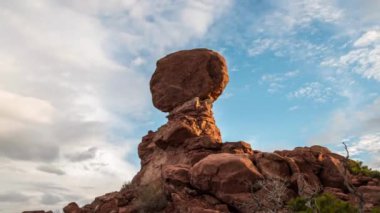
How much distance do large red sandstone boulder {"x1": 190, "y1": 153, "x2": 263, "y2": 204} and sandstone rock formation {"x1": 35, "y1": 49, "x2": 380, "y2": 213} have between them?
0.06 metres

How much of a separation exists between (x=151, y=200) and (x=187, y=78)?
49.7 feet

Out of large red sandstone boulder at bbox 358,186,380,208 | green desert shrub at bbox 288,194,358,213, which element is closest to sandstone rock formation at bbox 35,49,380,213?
large red sandstone boulder at bbox 358,186,380,208

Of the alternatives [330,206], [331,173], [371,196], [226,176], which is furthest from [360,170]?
[330,206]

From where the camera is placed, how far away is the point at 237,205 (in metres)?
26.8

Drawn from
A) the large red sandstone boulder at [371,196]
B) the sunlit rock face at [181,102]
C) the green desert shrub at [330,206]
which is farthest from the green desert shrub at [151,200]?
the large red sandstone boulder at [371,196]

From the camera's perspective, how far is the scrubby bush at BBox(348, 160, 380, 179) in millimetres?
31656

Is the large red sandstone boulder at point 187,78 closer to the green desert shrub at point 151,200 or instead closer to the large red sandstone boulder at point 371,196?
the green desert shrub at point 151,200

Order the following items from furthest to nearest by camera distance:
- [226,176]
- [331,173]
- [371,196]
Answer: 1. [331,173]
2. [226,176]
3. [371,196]

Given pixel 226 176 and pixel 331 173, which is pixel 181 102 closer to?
pixel 226 176

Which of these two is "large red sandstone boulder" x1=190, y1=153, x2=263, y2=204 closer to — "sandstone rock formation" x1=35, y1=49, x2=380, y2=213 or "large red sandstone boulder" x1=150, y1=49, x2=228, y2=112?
"sandstone rock formation" x1=35, y1=49, x2=380, y2=213

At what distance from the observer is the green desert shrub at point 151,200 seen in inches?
1178

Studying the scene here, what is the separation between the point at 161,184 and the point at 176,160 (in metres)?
3.10

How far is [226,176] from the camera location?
2784 cm

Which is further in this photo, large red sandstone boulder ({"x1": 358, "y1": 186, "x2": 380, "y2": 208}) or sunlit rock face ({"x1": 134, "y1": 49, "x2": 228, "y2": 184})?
sunlit rock face ({"x1": 134, "y1": 49, "x2": 228, "y2": 184})
